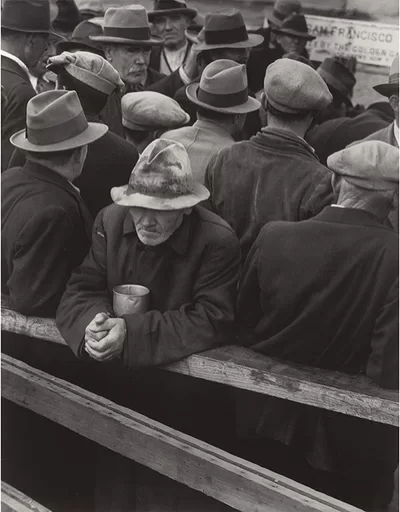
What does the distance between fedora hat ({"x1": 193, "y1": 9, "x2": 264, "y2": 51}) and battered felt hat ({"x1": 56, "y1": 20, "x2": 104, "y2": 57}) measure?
0.88m

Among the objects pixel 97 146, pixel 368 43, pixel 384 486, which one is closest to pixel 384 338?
pixel 384 486

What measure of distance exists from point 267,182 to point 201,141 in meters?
0.71

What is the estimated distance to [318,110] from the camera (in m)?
4.24

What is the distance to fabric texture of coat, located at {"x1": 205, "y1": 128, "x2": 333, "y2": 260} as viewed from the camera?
13.2 feet

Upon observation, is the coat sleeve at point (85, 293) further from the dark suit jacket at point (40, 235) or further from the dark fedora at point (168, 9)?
the dark fedora at point (168, 9)

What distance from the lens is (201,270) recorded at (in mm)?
3447

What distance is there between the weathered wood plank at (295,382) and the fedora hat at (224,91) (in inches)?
69.6

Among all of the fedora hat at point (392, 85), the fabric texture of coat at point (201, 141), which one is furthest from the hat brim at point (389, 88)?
the fabric texture of coat at point (201, 141)

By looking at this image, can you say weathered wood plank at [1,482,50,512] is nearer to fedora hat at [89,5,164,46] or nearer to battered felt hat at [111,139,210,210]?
battered felt hat at [111,139,210,210]

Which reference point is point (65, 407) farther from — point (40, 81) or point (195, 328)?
point (40, 81)

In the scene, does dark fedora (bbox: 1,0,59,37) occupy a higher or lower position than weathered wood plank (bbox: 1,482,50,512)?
higher

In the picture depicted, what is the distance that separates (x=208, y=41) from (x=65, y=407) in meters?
3.75

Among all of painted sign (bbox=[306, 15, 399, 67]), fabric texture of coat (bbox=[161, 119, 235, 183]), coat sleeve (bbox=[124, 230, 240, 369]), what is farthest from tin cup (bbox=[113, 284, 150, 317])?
painted sign (bbox=[306, 15, 399, 67])

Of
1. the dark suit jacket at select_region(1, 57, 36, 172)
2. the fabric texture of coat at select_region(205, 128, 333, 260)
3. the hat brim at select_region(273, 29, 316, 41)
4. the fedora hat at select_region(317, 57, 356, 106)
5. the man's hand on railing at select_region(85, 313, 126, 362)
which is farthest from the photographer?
the hat brim at select_region(273, 29, 316, 41)
